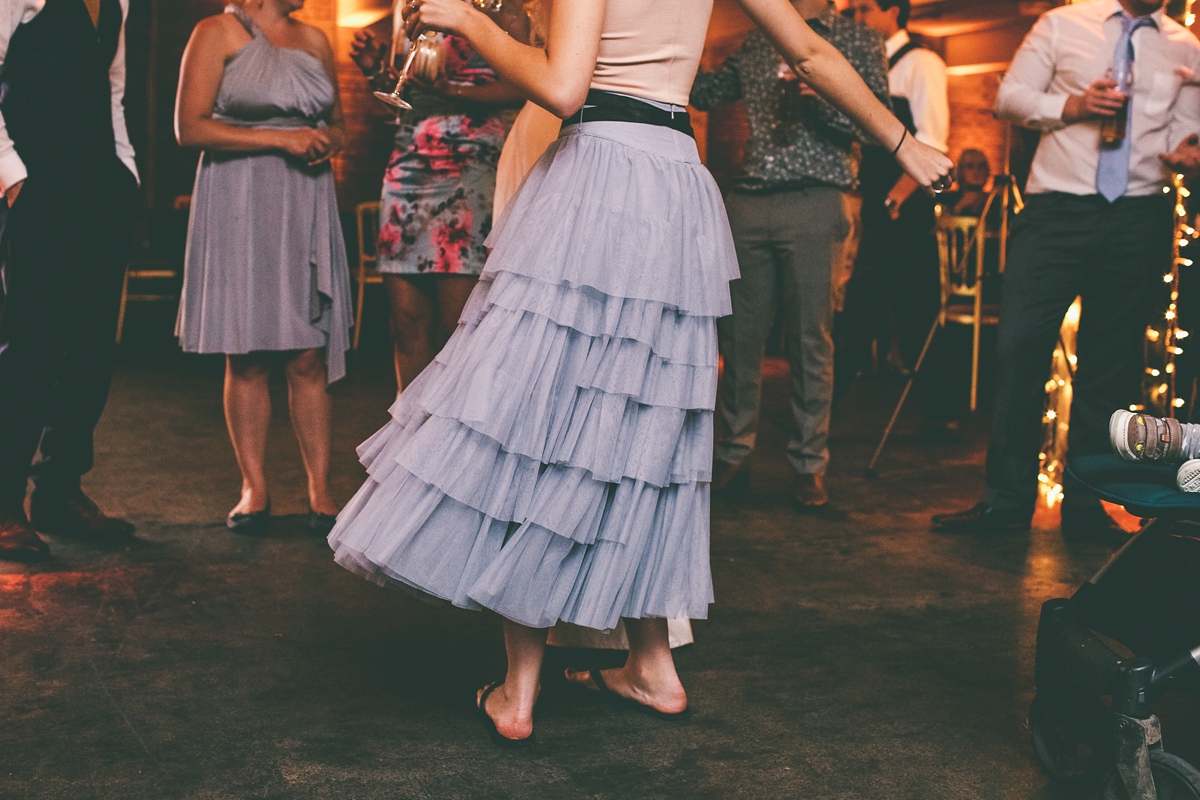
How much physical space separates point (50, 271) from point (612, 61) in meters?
1.86

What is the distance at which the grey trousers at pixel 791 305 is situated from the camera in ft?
12.8

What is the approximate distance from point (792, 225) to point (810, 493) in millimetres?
883

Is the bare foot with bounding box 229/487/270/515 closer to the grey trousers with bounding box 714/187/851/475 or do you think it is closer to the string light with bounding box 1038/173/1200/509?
the grey trousers with bounding box 714/187/851/475

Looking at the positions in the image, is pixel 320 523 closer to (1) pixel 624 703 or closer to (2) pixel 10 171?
(2) pixel 10 171

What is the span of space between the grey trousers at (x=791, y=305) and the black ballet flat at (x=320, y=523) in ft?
4.55

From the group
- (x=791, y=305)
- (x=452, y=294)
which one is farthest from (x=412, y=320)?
(x=791, y=305)

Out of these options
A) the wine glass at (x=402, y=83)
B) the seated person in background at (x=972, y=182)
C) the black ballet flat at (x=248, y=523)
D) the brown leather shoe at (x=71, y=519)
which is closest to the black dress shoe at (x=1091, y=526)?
the black ballet flat at (x=248, y=523)

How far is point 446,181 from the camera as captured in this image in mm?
3258

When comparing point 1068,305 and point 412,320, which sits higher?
point 1068,305

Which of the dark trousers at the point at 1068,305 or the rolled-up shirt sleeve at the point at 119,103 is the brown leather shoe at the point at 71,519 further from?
the dark trousers at the point at 1068,305

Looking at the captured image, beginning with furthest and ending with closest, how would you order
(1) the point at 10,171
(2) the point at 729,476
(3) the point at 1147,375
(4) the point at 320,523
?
1. (2) the point at 729,476
2. (3) the point at 1147,375
3. (4) the point at 320,523
4. (1) the point at 10,171

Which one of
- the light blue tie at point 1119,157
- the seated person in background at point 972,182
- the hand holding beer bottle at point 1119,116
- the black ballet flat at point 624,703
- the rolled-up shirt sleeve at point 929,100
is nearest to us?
the black ballet flat at point 624,703

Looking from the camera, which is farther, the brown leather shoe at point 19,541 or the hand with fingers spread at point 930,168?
the brown leather shoe at point 19,541

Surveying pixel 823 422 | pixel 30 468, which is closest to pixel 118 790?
pixel 30 468
